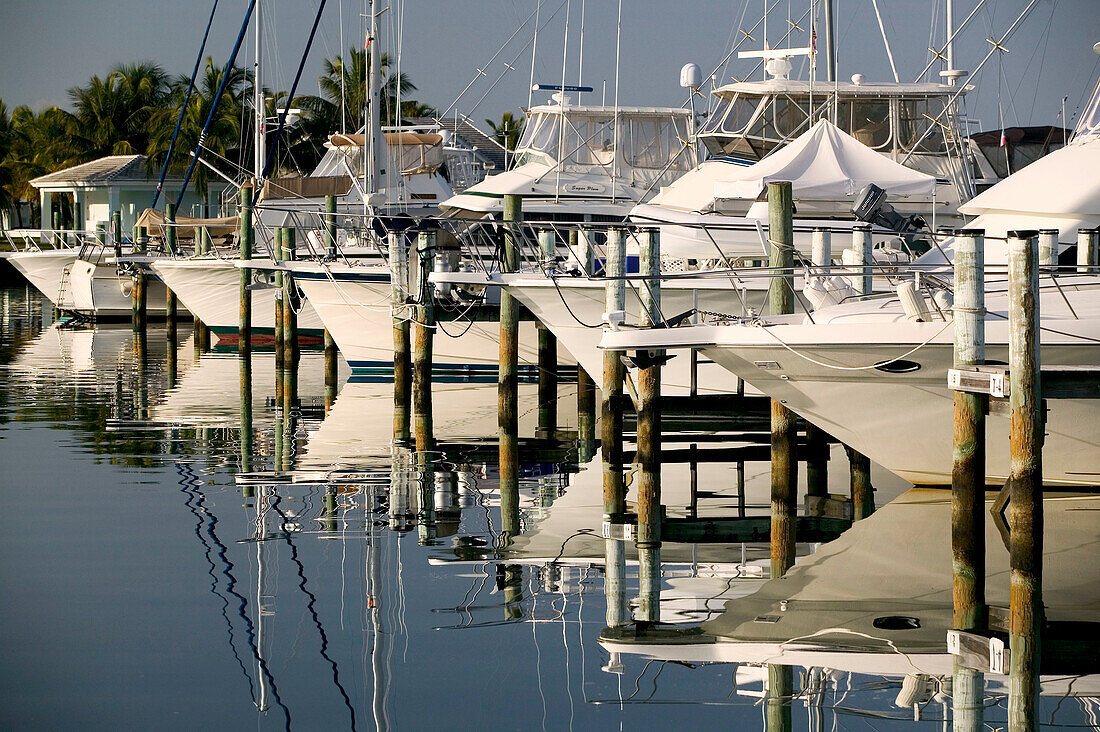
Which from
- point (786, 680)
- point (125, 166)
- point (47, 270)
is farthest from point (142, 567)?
point (125, 166)

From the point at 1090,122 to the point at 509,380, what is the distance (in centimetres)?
688

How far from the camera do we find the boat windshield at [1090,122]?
15000 millimetres

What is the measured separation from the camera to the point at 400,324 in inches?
752

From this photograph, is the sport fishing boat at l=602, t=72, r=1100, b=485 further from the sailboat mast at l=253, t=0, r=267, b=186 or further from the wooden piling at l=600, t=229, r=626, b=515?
the sailboat mast at l=253, t=0, r=267, b=186

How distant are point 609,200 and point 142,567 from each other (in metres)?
15.5

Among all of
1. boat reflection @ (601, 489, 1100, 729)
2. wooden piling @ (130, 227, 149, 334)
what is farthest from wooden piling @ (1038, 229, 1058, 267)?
wooden piling @ (130, 227, 149, 334)

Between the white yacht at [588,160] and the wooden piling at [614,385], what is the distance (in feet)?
34.1

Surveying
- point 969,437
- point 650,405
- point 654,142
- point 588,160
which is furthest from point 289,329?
point 969,437

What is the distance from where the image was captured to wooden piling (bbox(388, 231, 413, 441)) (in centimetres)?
1873

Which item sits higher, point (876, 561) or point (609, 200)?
point (609, 200)

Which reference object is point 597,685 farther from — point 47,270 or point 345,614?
point 47,270

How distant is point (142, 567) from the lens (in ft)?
35.5

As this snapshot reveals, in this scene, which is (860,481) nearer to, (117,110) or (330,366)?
(330,366)

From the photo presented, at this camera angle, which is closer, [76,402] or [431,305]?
[431,305]
